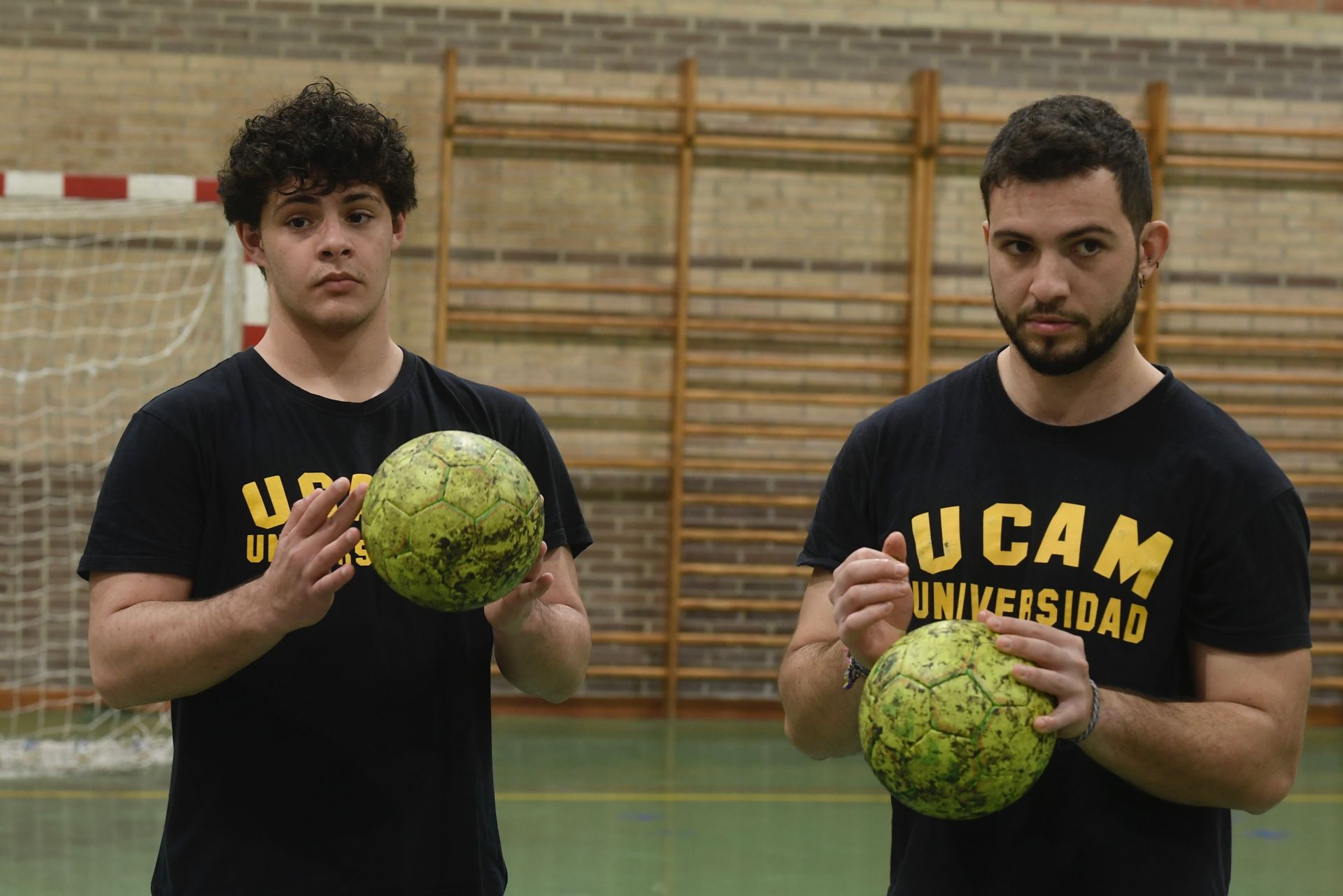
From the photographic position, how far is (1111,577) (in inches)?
79.4

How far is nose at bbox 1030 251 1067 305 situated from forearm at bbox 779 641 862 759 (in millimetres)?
580

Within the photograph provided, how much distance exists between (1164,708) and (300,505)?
1194mm

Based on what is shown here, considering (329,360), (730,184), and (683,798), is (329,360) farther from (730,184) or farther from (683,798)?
(730,184)

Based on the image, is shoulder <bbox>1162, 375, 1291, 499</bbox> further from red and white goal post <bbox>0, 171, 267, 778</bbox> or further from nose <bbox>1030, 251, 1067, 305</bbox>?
red and white goal post <bbox>0, 171, 267, 778</bbox>

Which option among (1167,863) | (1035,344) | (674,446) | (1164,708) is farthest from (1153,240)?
(674,446)

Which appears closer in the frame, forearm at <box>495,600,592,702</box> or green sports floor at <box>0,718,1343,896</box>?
forearm at <box>495,600,592,702</box>

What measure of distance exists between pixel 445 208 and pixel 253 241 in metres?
5.65

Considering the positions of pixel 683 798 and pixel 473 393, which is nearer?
pixel 473 393

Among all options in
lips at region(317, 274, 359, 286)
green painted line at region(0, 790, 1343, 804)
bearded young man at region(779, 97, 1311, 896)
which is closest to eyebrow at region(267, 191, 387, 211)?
lips at region(317, 274, 359, 286)

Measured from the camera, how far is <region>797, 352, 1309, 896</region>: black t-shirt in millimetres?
1993

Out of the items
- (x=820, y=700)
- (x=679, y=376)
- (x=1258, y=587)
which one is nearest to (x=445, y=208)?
(x=679, y=376)

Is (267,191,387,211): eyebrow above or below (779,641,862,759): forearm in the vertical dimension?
above

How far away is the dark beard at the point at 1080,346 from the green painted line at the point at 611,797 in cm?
439

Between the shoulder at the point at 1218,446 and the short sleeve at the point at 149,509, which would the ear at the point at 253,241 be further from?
the shoulder at the point at 1218,446
